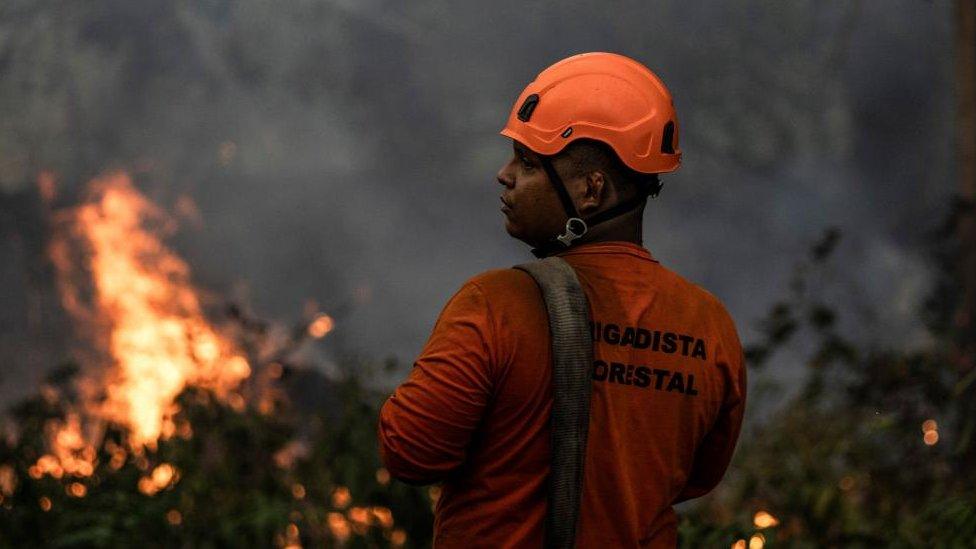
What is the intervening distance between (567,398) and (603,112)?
1.93 ft

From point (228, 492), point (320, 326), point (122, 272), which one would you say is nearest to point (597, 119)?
point (228, 492)

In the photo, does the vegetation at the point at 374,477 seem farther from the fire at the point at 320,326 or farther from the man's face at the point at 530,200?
the man's face at the point at 530,200

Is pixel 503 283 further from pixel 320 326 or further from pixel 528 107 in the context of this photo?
pixel 320 326

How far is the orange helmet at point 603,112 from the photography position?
2338mm

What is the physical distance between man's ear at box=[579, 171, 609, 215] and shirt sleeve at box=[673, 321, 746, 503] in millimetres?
379

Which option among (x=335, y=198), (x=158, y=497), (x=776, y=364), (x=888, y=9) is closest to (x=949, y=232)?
(x=776, y=364)

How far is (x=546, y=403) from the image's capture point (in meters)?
2.17

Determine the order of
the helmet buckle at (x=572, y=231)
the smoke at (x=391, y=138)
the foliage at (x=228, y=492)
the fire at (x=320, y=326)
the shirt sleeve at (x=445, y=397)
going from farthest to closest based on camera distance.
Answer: the smoke at (x=391, y=138), the fire at (x=320, y=326), the foliage at (x=228, y=492), the helmet buckle at (x=572, y=231), the shirt sleeve at (x=445, y=397)

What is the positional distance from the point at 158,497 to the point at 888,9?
Answer: 840cm

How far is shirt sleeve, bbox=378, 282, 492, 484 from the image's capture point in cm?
211

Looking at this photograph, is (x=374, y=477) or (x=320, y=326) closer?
(x=374, y=477)

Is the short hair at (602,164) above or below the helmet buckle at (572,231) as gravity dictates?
above

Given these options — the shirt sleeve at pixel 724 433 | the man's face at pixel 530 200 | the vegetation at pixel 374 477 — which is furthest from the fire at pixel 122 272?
the man's face at pixel 530 200

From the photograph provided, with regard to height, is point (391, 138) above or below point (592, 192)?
above
